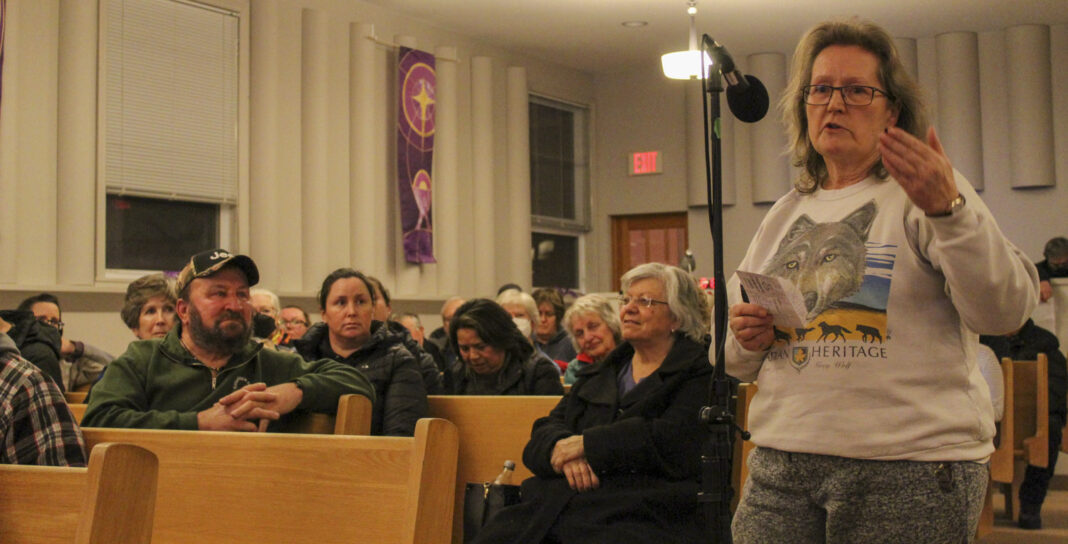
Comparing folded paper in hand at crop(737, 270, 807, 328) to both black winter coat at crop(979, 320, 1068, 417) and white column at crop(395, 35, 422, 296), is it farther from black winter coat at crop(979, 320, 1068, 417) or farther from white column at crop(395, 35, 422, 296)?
white column at crop(395, 35, 422, 296)

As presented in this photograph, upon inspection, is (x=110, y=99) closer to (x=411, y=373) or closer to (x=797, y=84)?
(x=411, y=373)

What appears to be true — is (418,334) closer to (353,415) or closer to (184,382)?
Answer: (184,382)

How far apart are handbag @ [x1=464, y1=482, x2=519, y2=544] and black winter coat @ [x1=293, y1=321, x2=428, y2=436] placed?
45 cm

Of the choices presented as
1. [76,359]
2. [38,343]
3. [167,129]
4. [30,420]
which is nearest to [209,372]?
[30,420]

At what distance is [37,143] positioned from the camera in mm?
6926

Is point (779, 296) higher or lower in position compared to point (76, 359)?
higher

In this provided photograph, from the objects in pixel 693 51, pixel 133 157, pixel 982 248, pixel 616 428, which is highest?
pixel 693 51

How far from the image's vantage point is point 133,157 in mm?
Answer: 7523

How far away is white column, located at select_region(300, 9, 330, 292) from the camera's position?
8.71 meters

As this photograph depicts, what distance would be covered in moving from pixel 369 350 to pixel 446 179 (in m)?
6.00

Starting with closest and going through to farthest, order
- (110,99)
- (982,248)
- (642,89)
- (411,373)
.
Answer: (982,248) < (411,373) < (110,99) < (642,89)

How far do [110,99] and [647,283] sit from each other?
5.20 m

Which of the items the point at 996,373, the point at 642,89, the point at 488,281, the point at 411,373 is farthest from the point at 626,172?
the point at 411,373

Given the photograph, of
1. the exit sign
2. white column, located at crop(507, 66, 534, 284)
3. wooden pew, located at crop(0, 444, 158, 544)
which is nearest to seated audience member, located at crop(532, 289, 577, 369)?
white column, located at crop(507, 66, 534, 284)
